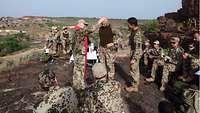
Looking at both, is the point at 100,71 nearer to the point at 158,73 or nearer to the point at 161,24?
the point at 158,73

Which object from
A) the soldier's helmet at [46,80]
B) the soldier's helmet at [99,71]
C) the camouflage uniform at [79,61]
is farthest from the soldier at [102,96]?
the camouflage uniform at [79,61]

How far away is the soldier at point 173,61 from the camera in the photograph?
993 centimetres

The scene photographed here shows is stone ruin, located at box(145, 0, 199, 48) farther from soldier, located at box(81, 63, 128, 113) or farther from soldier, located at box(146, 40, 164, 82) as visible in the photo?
soldier, located at box(81, 63, 128, 113)

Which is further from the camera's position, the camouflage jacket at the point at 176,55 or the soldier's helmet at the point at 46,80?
the camouflage jacket at the point at 176,55

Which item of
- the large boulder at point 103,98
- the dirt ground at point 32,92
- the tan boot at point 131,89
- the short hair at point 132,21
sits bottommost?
the dirt ground at point 32,92

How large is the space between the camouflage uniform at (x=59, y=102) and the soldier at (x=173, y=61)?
5251 mm

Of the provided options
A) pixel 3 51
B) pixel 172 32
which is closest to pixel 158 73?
pixel 172 32

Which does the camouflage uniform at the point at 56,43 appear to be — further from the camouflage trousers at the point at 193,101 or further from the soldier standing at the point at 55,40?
the camouflage trousers at the point at 193,101

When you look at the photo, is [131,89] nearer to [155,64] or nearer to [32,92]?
[155,64]

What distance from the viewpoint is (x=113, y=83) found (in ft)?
16.0

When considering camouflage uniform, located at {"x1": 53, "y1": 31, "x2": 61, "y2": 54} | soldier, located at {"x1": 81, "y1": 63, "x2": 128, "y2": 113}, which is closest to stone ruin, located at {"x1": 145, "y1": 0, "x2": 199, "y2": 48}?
camouflage uniform, located at {"x1": 53, "y1": 31, "x2": 61, "y2": 54}

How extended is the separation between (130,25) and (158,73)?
2.24 metres

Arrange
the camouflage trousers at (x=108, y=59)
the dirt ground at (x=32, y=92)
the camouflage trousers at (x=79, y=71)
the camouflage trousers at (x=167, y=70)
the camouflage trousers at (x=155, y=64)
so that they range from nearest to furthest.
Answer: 1. the camouflage trousers at (x=79, y=71)
2. the dirt ground at (x=32, y=92)
3. the camouflage trousers at (x=108, y=59)
4. the camouflage trousers at (x=167, y=70)
5. the camouflage trousers at (x=155, y=64)

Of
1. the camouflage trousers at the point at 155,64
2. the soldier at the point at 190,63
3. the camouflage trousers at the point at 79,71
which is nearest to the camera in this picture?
the soldier at the point at 190,63
